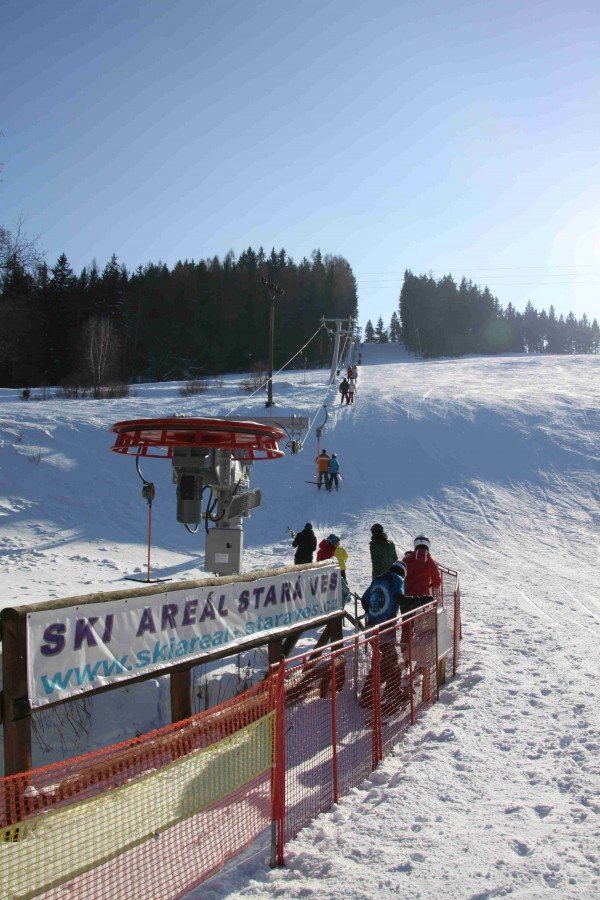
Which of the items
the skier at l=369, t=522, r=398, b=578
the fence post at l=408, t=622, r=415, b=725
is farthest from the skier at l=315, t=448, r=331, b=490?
the fence post at l=408, t=622, r=415, b=725

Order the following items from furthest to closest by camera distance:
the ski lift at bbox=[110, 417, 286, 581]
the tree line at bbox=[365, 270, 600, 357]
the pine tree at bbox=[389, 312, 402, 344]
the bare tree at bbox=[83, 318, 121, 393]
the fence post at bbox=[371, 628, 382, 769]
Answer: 1. the pine tree at bbox=[389, 312, 402, 344]
2. the tree line at bbox=[365, 270, 600, 357]
3. the bare tree at bbox=[83, 318, 121, 393]
4. the ski lift at bbox=[110, 417, 286, 581]
5. the fence post at bbox=[371, 628, 382, 769]

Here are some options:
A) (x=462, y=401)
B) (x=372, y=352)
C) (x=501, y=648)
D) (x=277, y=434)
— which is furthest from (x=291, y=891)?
(x=372, y=352)

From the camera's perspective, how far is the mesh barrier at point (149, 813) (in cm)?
370

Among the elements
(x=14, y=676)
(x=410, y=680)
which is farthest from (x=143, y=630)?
(x=410, y=680)

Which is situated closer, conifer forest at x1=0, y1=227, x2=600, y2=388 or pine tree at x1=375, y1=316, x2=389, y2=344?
conifer forest at x1=0, y1=227, x2=600, y2=388

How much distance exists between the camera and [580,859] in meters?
4.28

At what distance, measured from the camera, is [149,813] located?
4180mm

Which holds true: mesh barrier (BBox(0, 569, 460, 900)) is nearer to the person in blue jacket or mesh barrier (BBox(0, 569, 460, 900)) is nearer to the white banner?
the person in blue jacket

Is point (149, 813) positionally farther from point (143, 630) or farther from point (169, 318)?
point (169, 318)

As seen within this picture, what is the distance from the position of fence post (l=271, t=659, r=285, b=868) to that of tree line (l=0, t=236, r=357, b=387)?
5617 cm

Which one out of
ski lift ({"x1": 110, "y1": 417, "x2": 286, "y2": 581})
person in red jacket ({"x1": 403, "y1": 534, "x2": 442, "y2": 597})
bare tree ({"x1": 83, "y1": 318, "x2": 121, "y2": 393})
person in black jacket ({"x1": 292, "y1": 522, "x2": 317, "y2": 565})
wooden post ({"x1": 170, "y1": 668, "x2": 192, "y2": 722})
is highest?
bare tree ({"x1": 83, "y1": 318, "x2": 121, "y2": 393})

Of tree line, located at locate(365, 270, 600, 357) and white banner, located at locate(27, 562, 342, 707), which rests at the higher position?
tree line, located at locate(365, 270, 600, 357)

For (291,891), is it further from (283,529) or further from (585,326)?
(585,326)

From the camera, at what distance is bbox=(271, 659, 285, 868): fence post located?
4.67m
